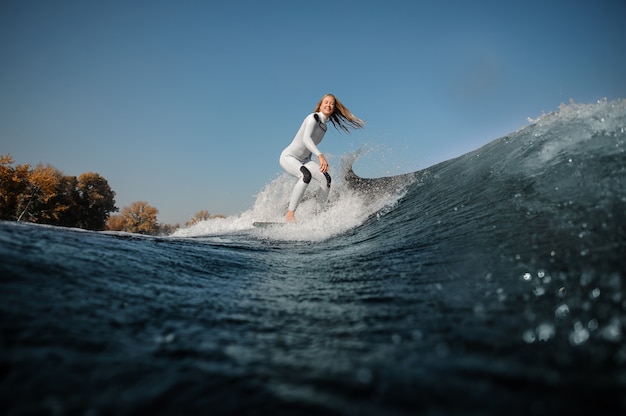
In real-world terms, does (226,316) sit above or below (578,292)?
below

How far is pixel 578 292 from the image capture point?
48.6 inches

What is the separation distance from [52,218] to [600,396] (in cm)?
2825

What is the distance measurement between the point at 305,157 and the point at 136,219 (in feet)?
95.1

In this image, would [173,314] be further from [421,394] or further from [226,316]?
[421,394]

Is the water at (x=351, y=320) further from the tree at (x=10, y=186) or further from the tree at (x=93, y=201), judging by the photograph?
the tree at (x=93, y=201)

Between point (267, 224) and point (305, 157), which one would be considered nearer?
point (267, 224)

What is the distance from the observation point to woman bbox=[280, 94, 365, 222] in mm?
5934

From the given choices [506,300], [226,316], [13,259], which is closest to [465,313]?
[506,300]

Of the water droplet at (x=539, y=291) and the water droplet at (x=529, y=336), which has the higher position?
the water droplet at (x=539, y=291)

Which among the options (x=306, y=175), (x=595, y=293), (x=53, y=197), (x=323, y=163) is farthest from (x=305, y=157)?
(x=53, y=197)

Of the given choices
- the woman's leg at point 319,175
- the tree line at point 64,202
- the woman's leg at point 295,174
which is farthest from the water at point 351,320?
the tree line at point 64,202

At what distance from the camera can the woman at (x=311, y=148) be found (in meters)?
5.93

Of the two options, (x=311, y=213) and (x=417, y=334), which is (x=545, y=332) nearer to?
(x=417, y=334)

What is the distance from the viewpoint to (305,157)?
6418 millimetres
